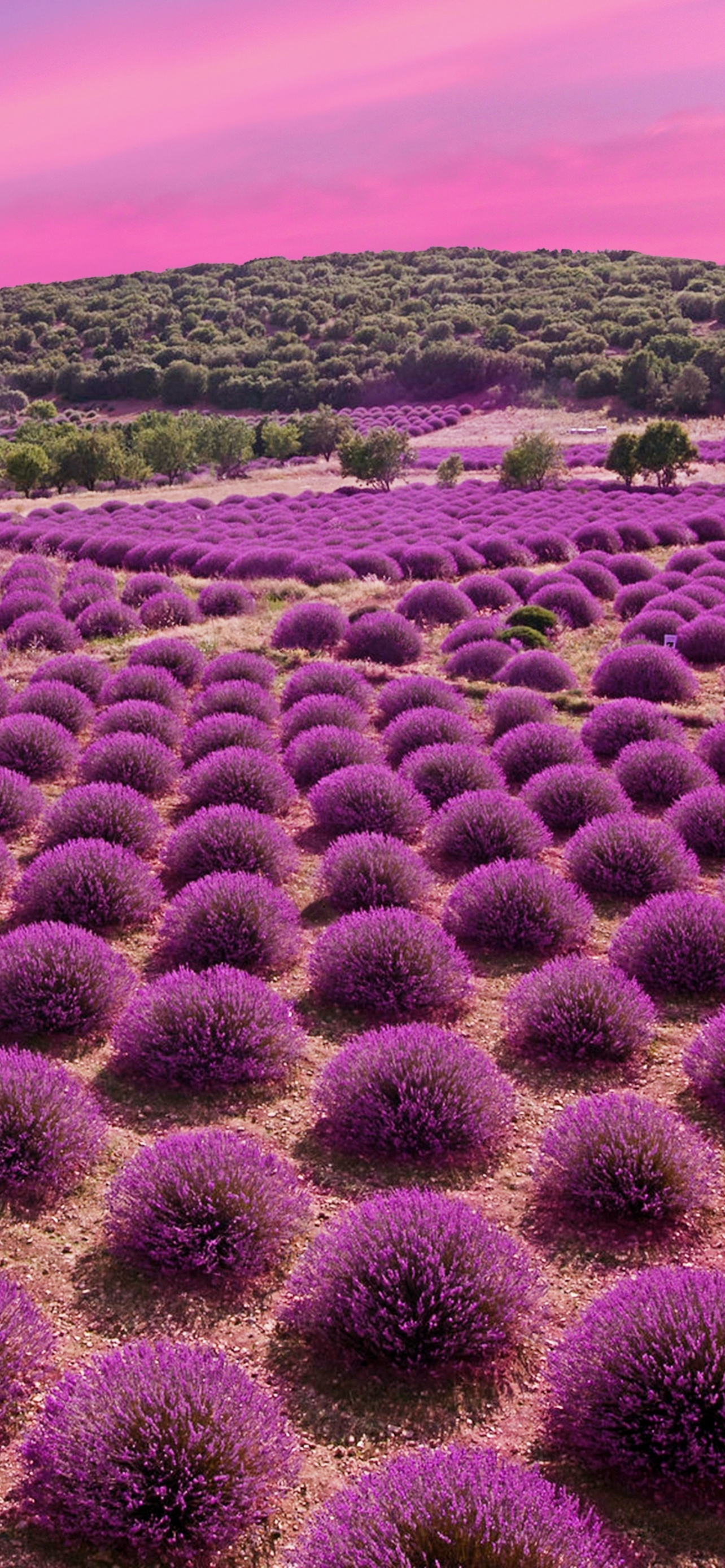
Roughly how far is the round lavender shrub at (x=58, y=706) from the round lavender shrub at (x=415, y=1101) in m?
6.43

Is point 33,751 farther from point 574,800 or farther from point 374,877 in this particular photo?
point 574,800

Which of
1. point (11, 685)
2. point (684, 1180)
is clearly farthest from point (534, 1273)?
point (11, 685)

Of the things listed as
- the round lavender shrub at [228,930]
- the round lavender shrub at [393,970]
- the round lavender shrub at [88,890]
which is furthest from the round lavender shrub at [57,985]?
the round lavender shrub at [393,970]

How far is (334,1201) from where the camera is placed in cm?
456

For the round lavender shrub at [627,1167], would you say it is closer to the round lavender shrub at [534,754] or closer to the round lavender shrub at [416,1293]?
the round lavender shrub at [416,1293]

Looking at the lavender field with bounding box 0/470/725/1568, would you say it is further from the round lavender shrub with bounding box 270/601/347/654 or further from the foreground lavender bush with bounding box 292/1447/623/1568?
the round lavender shrub with bounding box 270/601/347/654

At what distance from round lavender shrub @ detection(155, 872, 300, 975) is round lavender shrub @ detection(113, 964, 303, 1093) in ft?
2.67

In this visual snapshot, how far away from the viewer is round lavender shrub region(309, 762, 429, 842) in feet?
27.5

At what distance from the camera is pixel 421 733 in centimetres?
1016

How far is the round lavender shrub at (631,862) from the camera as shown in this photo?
757 cm

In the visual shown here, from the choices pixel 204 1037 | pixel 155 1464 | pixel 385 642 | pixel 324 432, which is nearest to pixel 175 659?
pixel 385 642

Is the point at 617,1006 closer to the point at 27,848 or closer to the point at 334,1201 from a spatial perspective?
the point at 334,1201

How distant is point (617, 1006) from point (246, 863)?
278 cm

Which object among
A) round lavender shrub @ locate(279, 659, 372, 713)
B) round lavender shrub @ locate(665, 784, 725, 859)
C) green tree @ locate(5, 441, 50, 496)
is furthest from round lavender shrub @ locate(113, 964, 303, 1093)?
green tree @ locate(5, 441, 50, 496)
